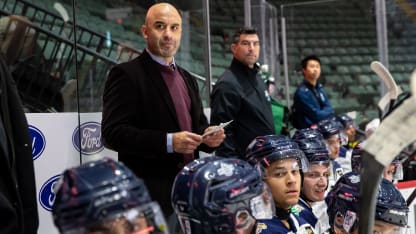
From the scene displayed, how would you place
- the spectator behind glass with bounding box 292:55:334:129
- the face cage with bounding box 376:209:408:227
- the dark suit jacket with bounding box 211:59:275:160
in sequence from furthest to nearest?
the spectator behind glass with bounding box 292:55:334:129 → the dark suit jacket with bounding box 211:59:275:160 → the face cage with bounding box 376:209:408:227

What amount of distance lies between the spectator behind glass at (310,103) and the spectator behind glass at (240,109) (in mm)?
1408

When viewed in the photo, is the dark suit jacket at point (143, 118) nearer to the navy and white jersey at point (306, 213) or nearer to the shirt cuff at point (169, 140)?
the shirt cuff at point (169, 140)

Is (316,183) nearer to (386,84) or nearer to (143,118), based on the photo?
(143,118)

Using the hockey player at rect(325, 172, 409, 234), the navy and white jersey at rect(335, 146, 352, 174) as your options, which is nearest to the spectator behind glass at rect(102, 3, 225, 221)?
the hockey player at rect(325, 172, 409, 234)

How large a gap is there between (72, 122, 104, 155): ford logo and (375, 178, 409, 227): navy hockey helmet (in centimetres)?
124

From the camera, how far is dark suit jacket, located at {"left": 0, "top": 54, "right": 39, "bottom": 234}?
166 centimetres

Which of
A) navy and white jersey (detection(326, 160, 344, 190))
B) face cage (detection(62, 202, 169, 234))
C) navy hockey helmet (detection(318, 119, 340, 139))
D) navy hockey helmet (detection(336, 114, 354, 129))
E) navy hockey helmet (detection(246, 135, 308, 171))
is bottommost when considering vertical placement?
navy and white jersey (detection(326, 160, 344, 190))

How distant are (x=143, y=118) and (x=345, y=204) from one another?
0.75 m

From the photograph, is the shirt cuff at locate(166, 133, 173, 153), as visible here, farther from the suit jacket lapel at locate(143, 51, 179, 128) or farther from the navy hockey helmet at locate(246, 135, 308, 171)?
the navy hockey helmet at locate(246, 135, 308, 171)

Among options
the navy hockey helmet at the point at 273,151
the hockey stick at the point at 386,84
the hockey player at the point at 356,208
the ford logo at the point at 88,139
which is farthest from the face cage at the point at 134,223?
the hockey stick at the point at 386,84

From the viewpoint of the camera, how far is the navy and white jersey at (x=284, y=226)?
2.03 m

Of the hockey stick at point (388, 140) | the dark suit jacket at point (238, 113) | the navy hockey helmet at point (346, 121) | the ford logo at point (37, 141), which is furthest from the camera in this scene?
the navy hockey helmet at point (346, 121)

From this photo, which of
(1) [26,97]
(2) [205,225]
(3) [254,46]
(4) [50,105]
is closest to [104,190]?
(2) [205,225]

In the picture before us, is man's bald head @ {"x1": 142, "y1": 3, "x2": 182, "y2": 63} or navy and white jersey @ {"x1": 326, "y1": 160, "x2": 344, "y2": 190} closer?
man's bald head @ {"x1": 142, "y1": 3, "x2": 182, "y2": 63}
